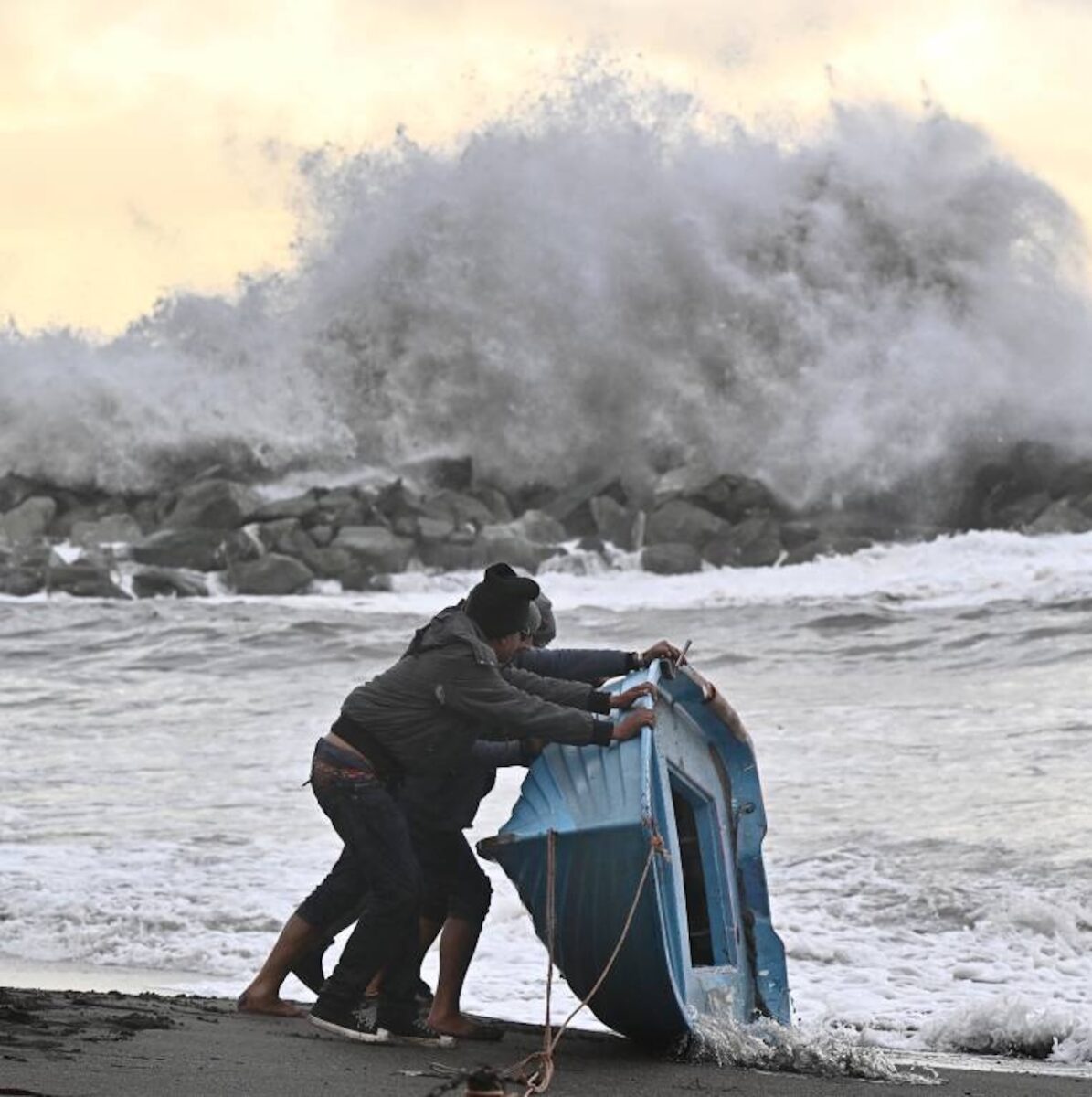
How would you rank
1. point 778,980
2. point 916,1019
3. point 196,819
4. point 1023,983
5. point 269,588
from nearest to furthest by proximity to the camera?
point 778,980, point 916,1019, point 1023,983, point 196,819, point 269,588

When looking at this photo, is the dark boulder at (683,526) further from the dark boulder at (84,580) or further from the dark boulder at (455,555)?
the dark boulder at (84,580)

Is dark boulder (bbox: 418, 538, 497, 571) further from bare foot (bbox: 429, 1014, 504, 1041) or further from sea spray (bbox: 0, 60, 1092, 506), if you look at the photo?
bare foot (bbox: 429, 1014, 504, 1041)

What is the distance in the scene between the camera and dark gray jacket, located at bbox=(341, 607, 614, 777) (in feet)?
18.1

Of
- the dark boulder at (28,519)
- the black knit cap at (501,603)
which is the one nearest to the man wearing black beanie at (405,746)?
the black knit cap at (501,603)

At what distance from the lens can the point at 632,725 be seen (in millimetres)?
5688

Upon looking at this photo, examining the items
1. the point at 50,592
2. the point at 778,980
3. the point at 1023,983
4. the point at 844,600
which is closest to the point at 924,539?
the point at 844,600

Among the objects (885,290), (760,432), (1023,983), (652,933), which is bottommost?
(1023,983)

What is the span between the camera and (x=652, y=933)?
5461 mm

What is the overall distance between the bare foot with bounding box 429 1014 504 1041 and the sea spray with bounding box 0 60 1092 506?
23213 millimetres

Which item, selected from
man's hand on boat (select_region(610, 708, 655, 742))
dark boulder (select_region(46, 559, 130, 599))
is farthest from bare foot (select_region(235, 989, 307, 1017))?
dark boulder (select_region(46, 559, 130, 599))

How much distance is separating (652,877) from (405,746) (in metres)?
0.79

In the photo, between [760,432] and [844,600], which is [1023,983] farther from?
[760,432]

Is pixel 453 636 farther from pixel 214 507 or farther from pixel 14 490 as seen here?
pixel 14 490

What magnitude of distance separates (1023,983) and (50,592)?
732 inches
